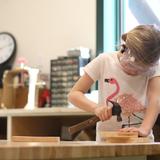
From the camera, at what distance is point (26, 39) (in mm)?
3502

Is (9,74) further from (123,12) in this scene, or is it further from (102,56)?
(102,56)

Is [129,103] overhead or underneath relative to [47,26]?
underneath

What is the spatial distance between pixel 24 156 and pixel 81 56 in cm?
242

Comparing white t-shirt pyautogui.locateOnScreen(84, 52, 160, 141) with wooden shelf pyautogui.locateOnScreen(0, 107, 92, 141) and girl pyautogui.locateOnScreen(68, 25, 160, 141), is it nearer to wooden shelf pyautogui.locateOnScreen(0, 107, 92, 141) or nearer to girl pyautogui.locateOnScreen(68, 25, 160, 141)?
girl pyautogui.locateOnScreen(68, 25, 160, 141)

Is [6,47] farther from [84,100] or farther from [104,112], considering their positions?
[104,112]

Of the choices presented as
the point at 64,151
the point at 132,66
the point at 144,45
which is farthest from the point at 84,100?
the point at 64,151

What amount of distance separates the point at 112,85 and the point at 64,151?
1175 millimetres

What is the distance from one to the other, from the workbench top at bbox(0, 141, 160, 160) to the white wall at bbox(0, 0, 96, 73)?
232 centimetres

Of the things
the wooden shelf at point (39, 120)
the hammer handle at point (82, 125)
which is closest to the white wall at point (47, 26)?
the wooden shelf at point (39, 120)

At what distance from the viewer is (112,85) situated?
5.98 ft

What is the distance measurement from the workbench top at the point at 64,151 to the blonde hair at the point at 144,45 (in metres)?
0.70

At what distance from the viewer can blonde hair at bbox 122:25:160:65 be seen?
1539mm

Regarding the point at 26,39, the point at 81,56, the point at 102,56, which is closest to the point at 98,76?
the point at 102,56

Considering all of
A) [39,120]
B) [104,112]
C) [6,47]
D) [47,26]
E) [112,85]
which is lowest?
[39,120]
